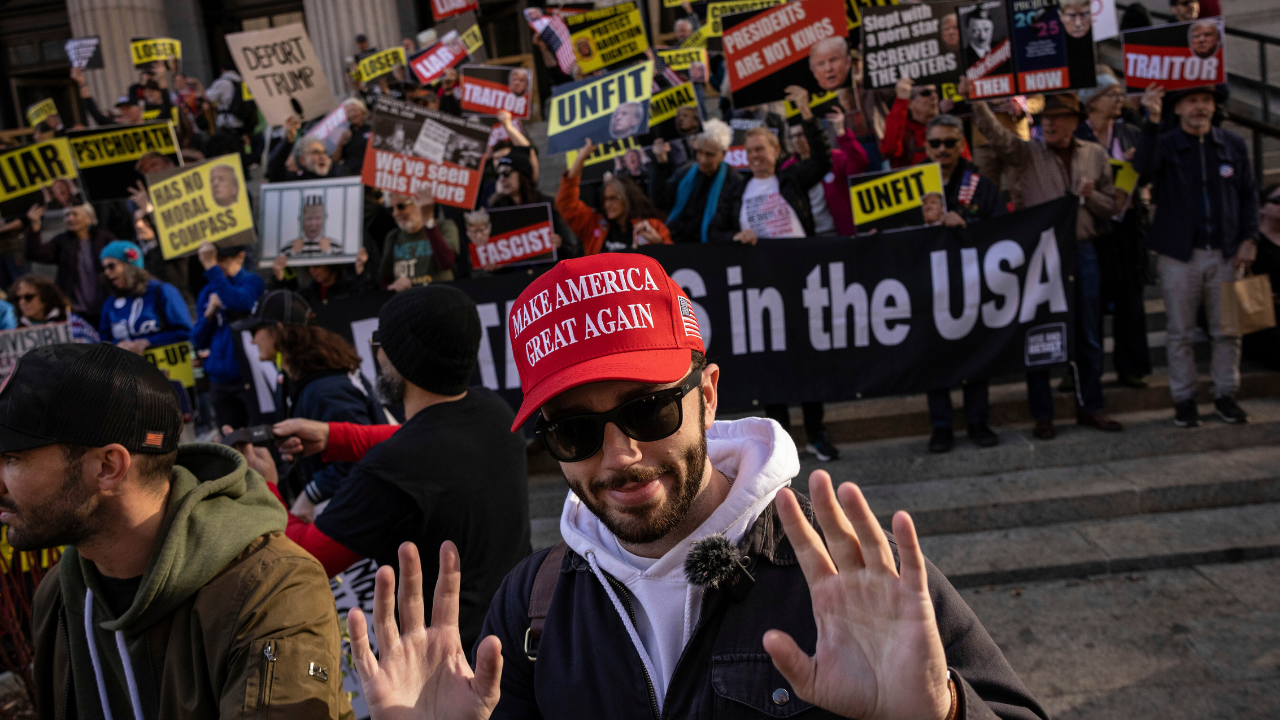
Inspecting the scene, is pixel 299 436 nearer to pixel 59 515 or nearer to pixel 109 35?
pixel 59 515

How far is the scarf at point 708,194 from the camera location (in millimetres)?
6973

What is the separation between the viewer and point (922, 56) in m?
6.86

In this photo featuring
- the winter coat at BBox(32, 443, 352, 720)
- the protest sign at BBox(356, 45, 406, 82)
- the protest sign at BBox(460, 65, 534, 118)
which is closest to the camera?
the winter coat at BBox(32, 443, 352, 720)

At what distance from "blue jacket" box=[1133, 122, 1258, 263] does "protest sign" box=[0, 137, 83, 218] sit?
10.3 m

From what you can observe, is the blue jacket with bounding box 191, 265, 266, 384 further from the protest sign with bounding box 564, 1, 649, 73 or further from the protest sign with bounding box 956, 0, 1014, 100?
the protest sign with bounding box 956, 0, 1014, 100

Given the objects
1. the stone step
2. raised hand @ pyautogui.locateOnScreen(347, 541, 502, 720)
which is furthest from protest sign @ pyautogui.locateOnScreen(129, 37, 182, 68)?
raised hand @ pyautogui.locateOnScreen(347, 541, 502, 720)

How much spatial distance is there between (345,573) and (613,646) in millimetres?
1771

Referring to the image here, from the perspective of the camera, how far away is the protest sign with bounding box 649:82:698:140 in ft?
30.1

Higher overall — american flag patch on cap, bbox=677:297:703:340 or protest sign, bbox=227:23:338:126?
protest sign, bbox=227:23:338:126

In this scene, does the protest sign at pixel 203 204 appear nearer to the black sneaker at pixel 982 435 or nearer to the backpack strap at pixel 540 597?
the black sneaker at pixel 982 435

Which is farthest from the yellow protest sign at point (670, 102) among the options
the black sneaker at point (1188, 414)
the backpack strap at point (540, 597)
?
the backpack strap at point (540, 597)

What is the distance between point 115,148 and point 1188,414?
9.98 m

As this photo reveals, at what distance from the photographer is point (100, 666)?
6.86ft

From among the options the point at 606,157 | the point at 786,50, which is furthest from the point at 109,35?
the point at 786,50
